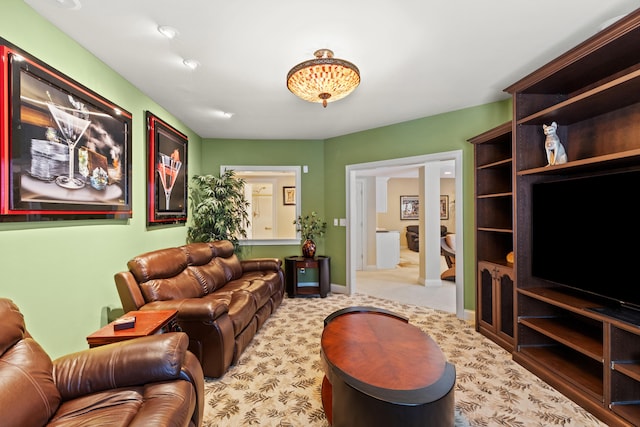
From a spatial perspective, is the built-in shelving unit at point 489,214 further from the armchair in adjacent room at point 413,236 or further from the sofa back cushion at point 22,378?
the armchair in adjacent room at point 413,236

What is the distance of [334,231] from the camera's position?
4816mm

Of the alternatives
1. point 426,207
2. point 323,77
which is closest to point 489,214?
point 426,207

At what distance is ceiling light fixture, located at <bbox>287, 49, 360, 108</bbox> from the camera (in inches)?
77.6

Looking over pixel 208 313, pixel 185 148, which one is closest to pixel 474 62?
pixel 208 313

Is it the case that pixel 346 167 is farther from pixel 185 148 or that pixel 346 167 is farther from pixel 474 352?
pixel 474 352

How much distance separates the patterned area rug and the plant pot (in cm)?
148

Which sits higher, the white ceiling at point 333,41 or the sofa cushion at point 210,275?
the white ceiling at point 333,41

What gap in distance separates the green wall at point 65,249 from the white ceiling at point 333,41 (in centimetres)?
13

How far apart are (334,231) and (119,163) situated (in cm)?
317

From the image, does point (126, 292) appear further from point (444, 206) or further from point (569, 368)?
point (444, 206)

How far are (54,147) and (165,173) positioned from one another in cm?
146

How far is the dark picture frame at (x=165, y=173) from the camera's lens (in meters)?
3.01

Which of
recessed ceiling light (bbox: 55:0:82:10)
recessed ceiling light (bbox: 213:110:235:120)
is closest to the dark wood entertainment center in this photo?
recessed ceiling light (bbox: 213:110:235:120)

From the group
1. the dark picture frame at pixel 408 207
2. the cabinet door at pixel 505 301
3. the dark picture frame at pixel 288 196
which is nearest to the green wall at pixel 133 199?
Answer: the cabinet door at pixel 505 301
